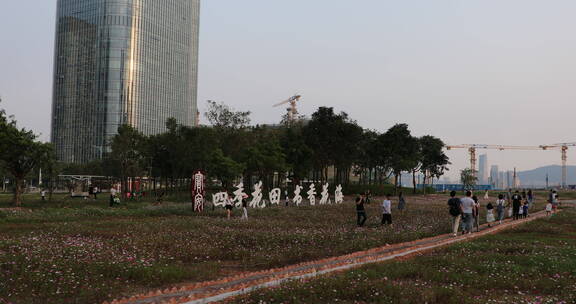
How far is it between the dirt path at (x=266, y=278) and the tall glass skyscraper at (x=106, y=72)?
156 m

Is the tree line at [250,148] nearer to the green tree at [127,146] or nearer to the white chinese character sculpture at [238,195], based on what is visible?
the green tree at [127,146]

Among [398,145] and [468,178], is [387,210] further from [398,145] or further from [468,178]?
[468,178]

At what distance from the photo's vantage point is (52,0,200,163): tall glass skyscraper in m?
168

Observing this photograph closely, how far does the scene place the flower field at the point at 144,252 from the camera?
1155 centimetres

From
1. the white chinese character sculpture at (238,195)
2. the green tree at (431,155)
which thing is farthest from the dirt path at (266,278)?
the green tree at (431,155)

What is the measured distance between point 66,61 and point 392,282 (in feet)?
613

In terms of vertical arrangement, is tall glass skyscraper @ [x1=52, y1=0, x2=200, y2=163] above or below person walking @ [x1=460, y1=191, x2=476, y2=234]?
above

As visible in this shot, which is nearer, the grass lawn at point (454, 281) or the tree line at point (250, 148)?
the grass lawn at point (454, 281)

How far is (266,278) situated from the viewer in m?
12.7

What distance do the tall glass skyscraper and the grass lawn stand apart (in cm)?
15854

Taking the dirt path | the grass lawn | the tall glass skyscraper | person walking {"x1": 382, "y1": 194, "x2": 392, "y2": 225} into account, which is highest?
the tall glass skyscraper

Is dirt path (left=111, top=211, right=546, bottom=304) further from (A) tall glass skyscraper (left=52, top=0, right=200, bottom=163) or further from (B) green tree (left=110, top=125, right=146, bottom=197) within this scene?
(A) tall glass skyscraper (left=52, top=0, right=200, bottom=163)

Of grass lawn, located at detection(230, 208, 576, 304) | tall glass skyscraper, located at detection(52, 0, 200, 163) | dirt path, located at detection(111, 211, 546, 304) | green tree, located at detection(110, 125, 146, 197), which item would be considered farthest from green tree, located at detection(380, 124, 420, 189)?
tall glass skyscraper, located at detection(52, 0, 200, 163)

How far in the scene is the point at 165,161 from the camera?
7738 cm
